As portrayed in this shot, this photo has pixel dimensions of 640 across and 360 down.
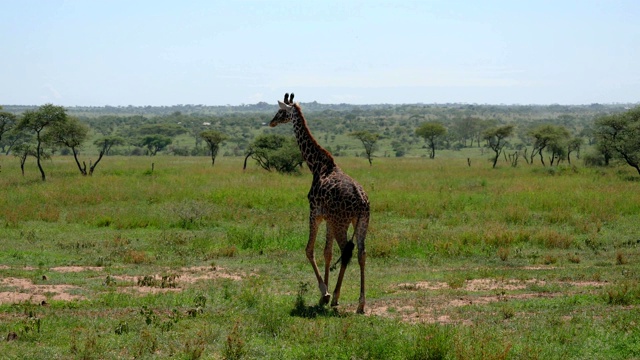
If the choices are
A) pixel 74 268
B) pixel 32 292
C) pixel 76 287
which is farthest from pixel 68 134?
pixel 32 292

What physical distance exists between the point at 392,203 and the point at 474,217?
307 centimetres

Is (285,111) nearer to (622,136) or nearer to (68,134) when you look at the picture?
(68,134)

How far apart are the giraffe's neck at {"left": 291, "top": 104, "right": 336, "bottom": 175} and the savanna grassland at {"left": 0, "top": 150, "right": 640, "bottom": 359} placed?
76.8 inches

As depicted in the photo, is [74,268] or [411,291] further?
[74,268]

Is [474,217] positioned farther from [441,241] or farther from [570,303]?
[570,303]

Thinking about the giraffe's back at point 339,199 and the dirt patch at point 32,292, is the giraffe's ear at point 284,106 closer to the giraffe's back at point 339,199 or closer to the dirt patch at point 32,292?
the giraffe's back at point 339,199

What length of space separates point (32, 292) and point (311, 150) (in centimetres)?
500

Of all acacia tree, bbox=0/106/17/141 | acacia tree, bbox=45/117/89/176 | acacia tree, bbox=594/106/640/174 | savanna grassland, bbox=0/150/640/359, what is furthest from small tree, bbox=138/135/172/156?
acacia tree, bbox=594/106/640/174

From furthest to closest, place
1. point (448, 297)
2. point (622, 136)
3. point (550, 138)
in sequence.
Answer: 1. point (550, 138)
2. point (622, 136)
3. point (448, 297)

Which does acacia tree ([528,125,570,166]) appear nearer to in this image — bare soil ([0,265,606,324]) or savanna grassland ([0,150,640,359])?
savanna grassland ([0,150,640,359])

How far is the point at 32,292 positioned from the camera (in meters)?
9.88

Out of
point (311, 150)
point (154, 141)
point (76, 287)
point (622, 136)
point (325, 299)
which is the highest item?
point (311, 150)

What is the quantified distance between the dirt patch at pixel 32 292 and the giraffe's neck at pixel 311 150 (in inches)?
166

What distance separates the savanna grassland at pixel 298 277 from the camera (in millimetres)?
7148
